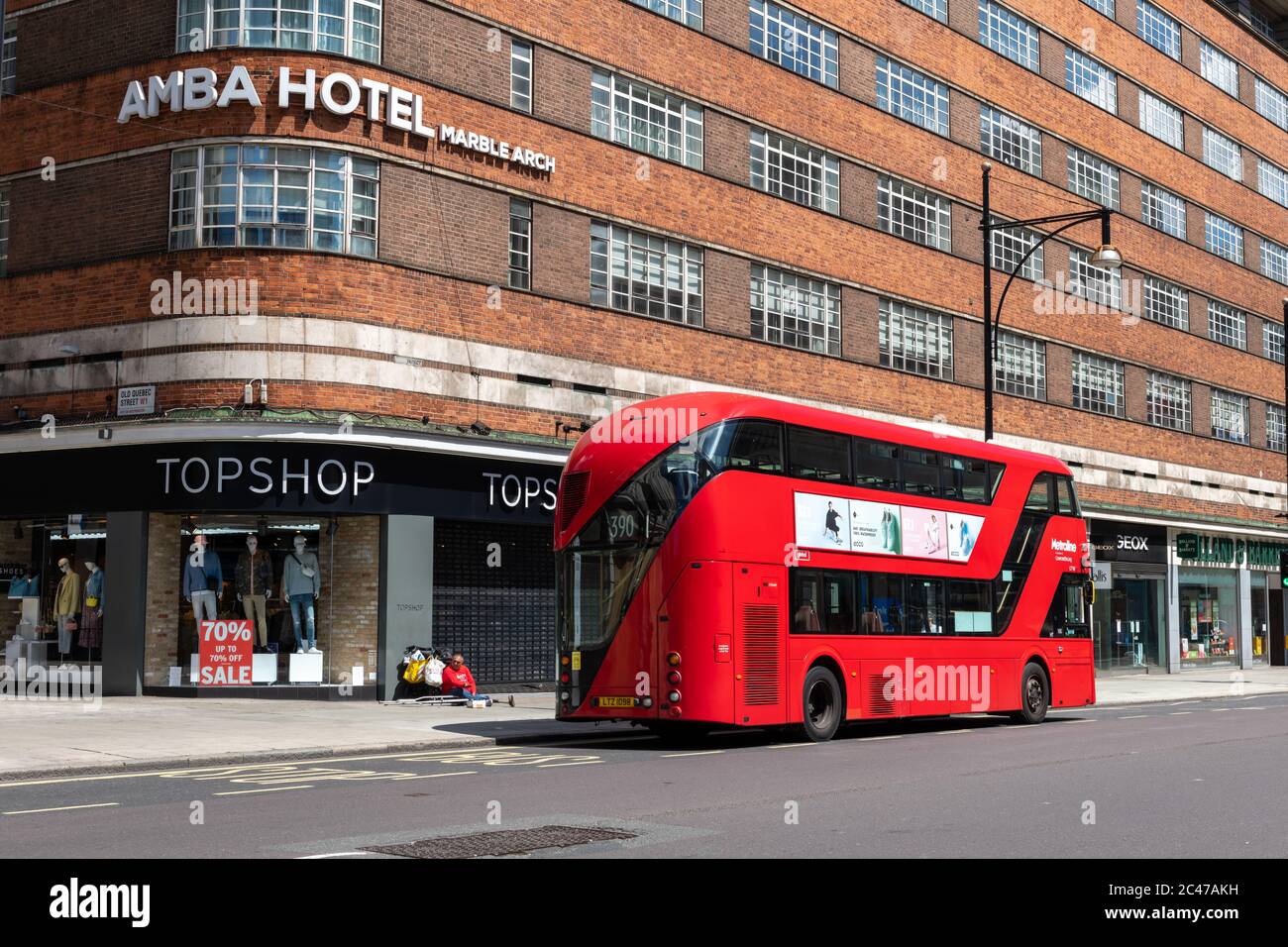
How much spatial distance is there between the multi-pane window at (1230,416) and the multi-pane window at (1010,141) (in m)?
13.1

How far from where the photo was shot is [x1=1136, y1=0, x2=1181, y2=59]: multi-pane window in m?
46.2

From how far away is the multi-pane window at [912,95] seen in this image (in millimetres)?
35312

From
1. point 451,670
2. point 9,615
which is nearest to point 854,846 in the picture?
point 451,670

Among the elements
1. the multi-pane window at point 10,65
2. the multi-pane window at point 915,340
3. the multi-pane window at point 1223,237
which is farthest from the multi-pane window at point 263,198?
the multi-pane window at point 1223,237

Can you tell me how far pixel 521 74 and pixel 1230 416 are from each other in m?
32.5

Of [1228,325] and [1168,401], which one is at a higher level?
[1228,325]

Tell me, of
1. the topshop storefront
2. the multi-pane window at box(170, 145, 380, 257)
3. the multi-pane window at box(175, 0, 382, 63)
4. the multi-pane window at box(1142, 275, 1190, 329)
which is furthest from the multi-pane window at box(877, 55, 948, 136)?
the multi-pane window at box(170, 145, 380, 257)

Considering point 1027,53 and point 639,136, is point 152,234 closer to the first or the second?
point 639,136

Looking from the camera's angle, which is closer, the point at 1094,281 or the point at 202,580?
the point at 202,580

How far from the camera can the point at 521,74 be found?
2670 cm

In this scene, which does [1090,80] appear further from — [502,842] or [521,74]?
[502,842]

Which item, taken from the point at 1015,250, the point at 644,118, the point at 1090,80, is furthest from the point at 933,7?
the point at 644,118

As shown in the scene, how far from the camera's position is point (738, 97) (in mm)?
31078

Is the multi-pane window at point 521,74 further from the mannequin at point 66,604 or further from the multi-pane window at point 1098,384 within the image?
the multi-pane window at point 1098,384
